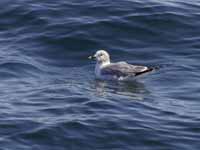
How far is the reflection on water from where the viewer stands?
2225 cm

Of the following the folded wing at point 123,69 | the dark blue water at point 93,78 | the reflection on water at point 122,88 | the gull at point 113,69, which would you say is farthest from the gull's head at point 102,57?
the reflection on water at point 122,88

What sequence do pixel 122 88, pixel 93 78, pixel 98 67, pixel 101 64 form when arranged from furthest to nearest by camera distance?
pixel 101 64 → pixel 98 67 → pixel 93 78 → pixel 122 88

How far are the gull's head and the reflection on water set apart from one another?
2.12 ft

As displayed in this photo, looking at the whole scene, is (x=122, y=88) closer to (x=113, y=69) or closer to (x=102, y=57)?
(x=113, y=69)

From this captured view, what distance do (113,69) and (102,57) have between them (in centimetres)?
46

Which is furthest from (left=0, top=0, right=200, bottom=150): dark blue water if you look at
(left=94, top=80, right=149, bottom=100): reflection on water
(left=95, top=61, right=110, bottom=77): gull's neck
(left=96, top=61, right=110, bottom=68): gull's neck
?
(left=96, top=61, right=110, bottom=68): gull's neck

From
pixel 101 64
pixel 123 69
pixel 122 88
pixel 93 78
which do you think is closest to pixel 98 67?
pixel 101 64

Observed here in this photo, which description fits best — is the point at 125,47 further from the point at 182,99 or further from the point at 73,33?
the point at 182,99

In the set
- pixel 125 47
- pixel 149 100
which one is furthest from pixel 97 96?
pixel 125 47

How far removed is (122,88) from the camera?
914 inches

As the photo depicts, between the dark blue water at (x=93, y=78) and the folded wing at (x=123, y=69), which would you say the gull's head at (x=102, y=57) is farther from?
the dark blue water at (x=93, y=78)

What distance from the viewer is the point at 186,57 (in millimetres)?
25203

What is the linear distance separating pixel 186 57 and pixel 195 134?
679cm

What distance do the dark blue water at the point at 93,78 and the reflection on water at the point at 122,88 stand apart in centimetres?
3
